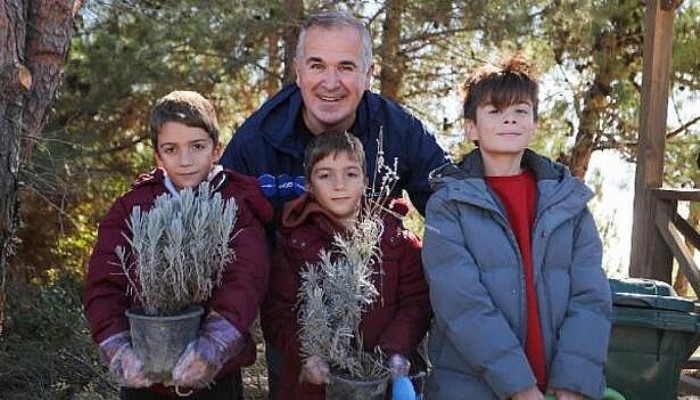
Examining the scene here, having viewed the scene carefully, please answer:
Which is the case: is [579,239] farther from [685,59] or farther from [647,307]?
[685,59]

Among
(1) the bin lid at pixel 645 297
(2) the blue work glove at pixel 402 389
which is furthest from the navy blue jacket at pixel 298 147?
(1) the bin lid at pixel 645 297

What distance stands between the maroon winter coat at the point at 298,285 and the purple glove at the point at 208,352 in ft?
0.77

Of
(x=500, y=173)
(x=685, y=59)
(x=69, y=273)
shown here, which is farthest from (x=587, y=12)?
(x=500, y=173)

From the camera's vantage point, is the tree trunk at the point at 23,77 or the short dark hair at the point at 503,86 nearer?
the short dark hair at the point at 503,86

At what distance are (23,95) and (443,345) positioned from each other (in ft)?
7.01

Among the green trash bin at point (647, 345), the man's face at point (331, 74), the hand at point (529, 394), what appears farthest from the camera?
the green trash bin at point (647, 345)

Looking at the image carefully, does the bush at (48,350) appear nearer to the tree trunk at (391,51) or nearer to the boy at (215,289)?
the boy at (215,289)

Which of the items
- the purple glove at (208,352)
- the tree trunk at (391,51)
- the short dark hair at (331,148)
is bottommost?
the purple glove at (208,352)

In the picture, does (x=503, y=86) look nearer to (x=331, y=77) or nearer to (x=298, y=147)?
(x=331, y=77)

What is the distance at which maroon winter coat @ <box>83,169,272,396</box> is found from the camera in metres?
2.48

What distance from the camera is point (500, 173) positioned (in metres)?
2.81

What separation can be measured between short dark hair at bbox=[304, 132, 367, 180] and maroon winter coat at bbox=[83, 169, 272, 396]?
0.68 feet

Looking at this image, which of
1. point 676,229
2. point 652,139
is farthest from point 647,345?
point 652,139

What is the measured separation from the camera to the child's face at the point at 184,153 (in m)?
2.70
